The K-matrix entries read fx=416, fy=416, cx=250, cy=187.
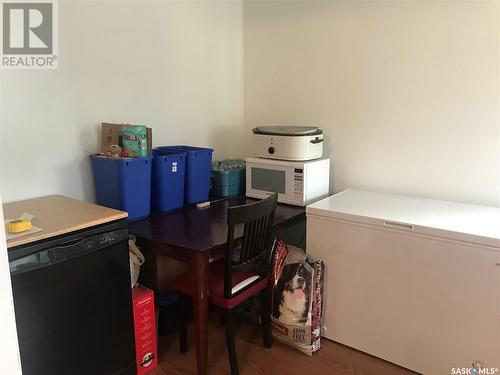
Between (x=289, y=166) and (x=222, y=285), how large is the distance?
839 mm

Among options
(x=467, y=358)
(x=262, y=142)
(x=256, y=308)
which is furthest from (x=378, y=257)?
(x=262, y=142)

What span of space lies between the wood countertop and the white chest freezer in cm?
108

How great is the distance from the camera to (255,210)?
6.18 feet

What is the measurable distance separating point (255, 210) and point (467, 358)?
119 centimetres

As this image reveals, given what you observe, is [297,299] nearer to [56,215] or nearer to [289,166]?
[289,166]

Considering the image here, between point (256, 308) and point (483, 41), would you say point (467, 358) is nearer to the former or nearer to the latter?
point (256, 308)

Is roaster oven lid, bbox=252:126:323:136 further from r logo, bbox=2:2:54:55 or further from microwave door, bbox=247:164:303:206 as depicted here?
r logo, bbox=2:2:54:55

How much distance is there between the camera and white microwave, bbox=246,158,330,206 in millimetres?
2473

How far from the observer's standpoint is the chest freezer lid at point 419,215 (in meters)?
1.84

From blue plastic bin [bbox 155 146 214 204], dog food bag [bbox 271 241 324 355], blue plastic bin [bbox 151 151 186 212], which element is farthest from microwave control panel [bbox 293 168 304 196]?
blue plastic bin [bbox 151 151 186 212]

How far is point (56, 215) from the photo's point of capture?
5.85ft

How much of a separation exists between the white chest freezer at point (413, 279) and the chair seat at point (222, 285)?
0.38 metres

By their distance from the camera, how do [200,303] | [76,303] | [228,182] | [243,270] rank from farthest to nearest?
[228,182], [243,270], [200,303], [76,303]

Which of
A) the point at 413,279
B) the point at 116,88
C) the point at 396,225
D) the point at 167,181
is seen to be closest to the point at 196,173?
the point at 167,181
